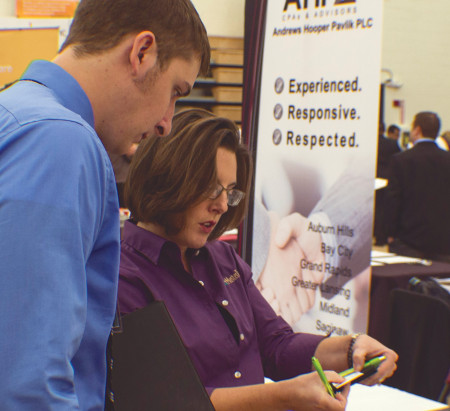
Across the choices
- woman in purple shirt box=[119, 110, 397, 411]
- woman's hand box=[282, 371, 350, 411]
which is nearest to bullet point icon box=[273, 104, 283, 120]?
woman in purple shirt box=[119, 110, 397, 411]

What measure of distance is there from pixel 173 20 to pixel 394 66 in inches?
439

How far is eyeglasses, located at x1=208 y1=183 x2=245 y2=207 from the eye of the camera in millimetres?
1640

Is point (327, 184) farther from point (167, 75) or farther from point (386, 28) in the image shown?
point (386, 28)

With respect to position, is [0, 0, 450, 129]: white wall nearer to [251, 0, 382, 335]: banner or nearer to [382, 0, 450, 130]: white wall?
[382, 0, 450, 130]: white wall

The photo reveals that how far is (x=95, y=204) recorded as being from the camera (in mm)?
681

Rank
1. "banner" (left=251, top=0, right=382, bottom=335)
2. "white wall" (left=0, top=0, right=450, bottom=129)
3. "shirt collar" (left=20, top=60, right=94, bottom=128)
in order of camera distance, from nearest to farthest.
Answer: "shirt collar" (left=20, top=60, right=94, bottom=128)
"banner" (left=251, top=0, right=382, bottom=335)
"white wall" (left=0, top=0, right=450, bottom=129)

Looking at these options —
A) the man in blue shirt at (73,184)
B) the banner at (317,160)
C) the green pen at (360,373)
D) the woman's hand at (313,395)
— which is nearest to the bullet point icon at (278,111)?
the banner at (317,160)

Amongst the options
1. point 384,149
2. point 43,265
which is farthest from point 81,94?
point 384,149

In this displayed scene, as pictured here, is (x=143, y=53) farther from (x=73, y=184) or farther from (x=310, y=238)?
(x=310, y=238)

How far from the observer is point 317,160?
2.68m

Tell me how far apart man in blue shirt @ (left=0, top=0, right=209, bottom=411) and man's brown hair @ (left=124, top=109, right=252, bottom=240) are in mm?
673

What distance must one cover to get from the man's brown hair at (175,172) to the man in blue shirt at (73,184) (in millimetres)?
673

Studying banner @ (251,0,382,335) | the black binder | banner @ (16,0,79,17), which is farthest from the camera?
banner @ (16,0,79,17)

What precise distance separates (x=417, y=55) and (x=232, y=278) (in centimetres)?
1066
